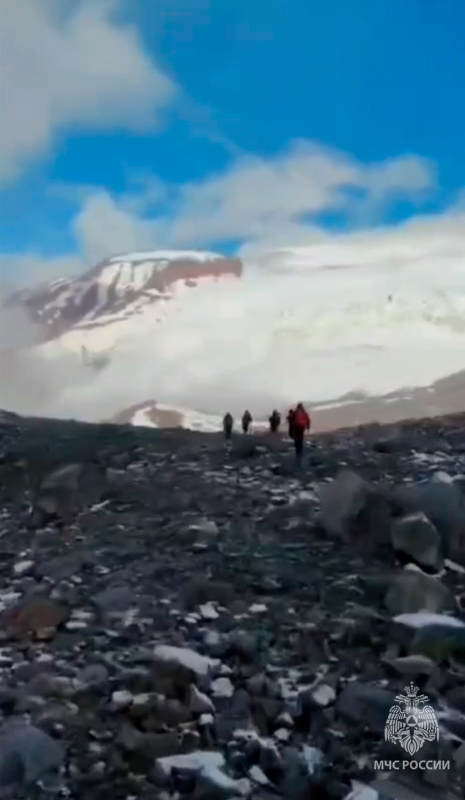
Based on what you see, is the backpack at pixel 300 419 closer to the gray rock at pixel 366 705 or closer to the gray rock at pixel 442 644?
the gray rock at pixel 442 644

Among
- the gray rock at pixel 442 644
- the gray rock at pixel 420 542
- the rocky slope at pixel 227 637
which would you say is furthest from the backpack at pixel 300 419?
the gray rock at pixel 442 644

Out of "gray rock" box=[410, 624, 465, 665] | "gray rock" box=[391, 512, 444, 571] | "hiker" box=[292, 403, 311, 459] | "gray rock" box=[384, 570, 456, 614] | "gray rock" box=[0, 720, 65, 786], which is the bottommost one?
"gray rock" box=[0, 720, 65, 786]

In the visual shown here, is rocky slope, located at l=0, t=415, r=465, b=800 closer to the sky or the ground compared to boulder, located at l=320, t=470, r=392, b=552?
closer to the ground

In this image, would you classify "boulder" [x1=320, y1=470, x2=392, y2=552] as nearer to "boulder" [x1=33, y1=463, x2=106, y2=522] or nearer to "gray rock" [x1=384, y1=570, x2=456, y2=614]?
"gray rock" [x1=384, y1=570, x2=456, y2=614]

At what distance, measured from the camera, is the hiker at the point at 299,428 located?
18.1 m

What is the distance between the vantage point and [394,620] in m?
8.34

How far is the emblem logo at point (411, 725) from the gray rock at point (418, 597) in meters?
1.72

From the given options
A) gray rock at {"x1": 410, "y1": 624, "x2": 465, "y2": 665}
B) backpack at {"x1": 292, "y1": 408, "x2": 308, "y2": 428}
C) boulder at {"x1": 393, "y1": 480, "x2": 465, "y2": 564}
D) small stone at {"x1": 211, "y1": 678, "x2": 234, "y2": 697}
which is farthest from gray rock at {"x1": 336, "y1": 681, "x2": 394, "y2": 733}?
backpack at {"x1": 292, "y1": 408, "x2": 308, "y2": 428}

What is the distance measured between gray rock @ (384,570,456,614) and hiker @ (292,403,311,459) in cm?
861

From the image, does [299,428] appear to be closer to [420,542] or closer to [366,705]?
[420,542]

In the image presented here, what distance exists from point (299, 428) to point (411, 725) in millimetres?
11604

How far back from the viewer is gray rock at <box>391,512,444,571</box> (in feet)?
32.8

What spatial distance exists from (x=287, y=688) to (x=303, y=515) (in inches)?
198

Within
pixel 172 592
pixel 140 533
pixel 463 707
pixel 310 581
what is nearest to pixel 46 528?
pixel 140 533
